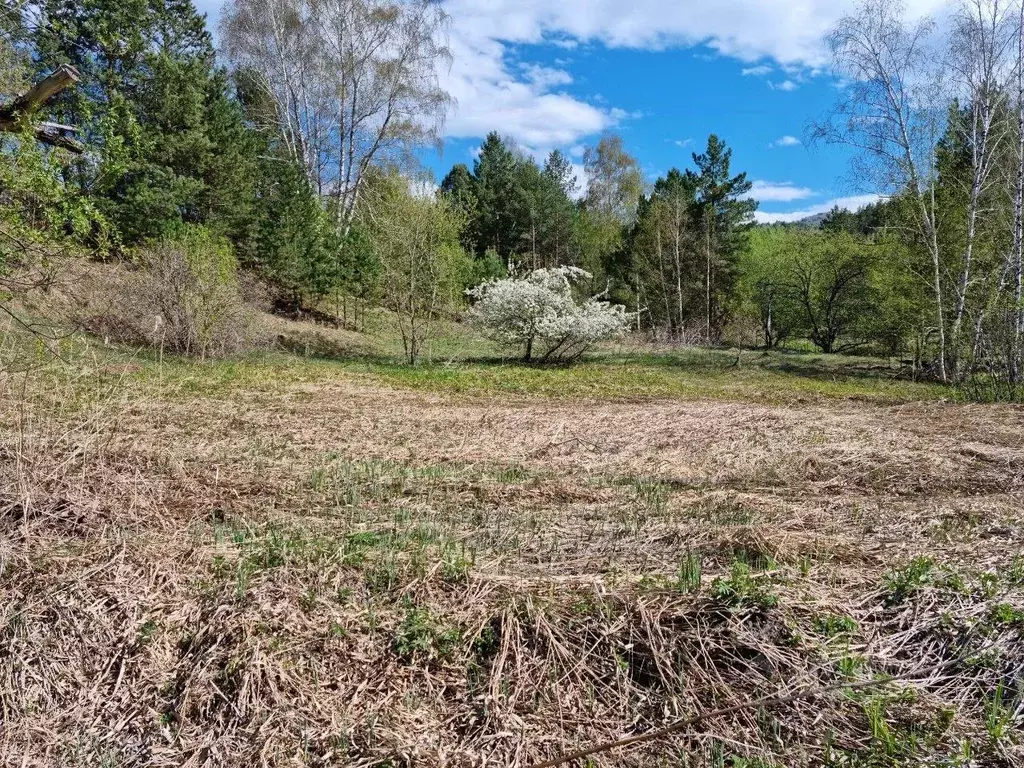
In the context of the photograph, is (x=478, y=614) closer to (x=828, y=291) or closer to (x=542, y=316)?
(x=542, y=316)

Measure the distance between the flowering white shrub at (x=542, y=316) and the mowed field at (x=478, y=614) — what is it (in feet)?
46.4

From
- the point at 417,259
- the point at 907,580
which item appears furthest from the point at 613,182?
the point at 907,580

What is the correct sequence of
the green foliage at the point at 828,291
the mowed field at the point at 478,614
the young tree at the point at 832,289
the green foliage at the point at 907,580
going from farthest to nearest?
1. the young tree at the point at 832,289
2. the green foliage at the point at 828,291
3. the green foliage at the point at 907,580
4. the mowed field at the point at 478,614

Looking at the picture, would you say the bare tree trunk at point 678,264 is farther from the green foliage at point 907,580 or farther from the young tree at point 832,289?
the green foliage at point 907,580

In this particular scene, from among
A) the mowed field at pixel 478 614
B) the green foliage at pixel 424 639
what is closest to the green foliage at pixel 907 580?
the mowed field at pixel 478 614

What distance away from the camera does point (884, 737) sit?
2148 millimetres

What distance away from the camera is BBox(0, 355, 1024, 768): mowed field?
2.31m

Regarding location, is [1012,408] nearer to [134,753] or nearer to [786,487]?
[786,487]

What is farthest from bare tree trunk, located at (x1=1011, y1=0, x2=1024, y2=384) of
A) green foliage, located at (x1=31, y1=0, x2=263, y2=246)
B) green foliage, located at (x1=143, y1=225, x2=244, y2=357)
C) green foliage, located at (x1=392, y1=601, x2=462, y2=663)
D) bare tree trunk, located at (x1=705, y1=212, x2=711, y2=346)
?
green foliage, located at (x1=31, y1=0, x2=263, y2=246)

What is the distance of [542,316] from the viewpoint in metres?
19.2

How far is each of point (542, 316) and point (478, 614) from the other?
16780 millimetres

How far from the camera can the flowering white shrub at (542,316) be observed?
1908 cm

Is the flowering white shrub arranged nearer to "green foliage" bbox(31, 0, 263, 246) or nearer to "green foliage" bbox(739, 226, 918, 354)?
"green foliage" bbox(739, 226, 918, 354)

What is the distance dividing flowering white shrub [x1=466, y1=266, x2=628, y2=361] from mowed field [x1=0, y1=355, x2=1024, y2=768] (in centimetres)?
1413
